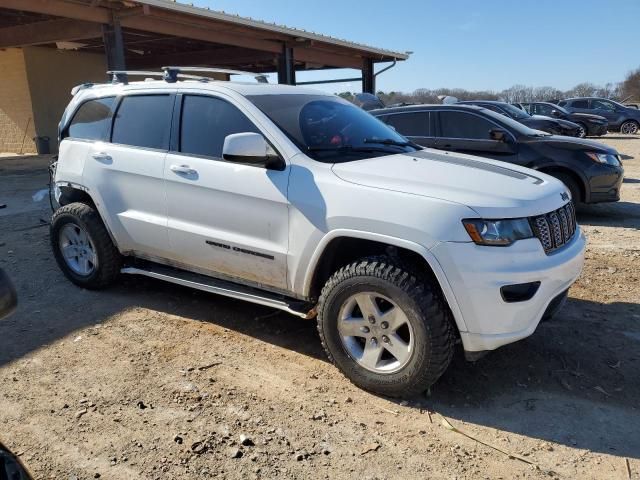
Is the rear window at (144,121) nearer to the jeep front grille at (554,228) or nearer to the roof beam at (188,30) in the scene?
the jeep front grille at (554,228)

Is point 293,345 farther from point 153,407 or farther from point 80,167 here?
point 80,167

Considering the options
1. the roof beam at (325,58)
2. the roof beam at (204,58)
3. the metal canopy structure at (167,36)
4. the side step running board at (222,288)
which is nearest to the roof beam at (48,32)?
the metal canopy structure at (167,36)

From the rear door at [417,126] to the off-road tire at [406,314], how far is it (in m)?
5.74

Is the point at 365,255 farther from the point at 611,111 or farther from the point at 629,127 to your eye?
the point at 629,127

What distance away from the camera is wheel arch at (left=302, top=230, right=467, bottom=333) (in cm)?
305

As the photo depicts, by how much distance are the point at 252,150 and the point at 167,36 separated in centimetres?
1475

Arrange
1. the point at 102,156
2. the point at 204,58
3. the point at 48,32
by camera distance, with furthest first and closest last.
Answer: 1. the point at 204,58
2. the point at 48,32
3. the point at 102,156

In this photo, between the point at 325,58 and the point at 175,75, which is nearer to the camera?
the point at 175,75

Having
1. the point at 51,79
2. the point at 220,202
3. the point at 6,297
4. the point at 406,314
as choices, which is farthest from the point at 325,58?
the point at 6,297

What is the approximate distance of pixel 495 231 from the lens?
3.02m

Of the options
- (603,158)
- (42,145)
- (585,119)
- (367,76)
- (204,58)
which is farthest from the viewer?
(367,76)

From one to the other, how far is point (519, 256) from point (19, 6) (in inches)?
466

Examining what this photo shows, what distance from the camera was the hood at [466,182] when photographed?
310 cm

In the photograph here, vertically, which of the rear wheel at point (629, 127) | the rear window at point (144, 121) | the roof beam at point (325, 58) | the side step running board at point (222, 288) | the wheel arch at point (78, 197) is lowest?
the rear wheel at point (629, 127)
